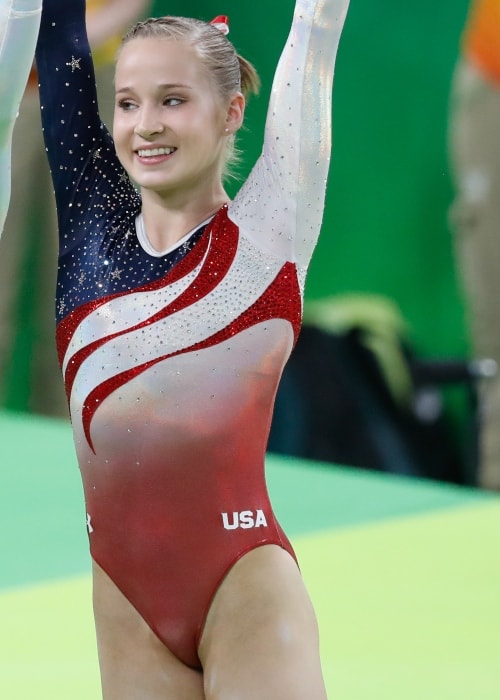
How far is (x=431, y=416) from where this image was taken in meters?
5.53

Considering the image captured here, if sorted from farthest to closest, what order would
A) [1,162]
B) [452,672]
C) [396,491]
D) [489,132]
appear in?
[489,132]
[396,491]
[452,672]
[1,162]

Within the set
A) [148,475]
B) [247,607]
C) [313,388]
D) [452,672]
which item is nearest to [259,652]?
[247,607]

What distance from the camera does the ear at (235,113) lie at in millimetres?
2082

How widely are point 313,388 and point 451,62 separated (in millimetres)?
1514

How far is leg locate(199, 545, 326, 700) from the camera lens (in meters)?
1.85

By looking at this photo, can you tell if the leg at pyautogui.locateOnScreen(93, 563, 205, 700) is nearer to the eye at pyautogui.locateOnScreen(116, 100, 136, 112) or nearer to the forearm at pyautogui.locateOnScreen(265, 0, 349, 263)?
the forearm at pyautogui.locateOnScreen(265, 0, 349, 263)

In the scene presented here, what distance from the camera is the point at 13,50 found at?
197 centimetres

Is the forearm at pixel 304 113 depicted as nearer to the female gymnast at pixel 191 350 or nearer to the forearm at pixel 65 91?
the female gymnast at pixel 191 350

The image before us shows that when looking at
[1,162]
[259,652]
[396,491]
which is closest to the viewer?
[259,652]

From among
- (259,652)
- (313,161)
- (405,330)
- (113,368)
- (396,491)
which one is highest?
(313,161)

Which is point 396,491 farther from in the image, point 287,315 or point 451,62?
point 287,315

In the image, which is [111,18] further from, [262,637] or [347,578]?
[262,637]

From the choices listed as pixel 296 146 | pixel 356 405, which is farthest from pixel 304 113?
pixel 356 405

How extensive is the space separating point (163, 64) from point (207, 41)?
0.09 metres
